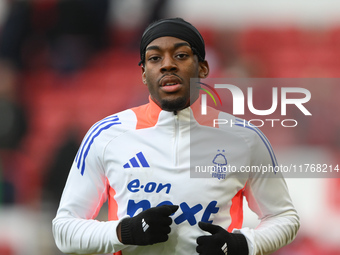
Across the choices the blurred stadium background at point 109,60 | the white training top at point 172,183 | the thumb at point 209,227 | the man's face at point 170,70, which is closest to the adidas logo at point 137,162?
the white training top at point 172,183

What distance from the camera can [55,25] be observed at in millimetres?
6410

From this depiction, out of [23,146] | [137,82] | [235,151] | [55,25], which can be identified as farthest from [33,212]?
[235,151]

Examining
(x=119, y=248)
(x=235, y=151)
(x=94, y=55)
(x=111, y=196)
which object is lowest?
(x=119, y=248)

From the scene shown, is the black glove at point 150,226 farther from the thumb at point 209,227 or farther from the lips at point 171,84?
the lips at point 171,84

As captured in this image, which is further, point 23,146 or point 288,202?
point 23,146

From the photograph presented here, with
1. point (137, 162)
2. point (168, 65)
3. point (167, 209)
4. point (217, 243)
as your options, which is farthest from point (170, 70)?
point (217, 243)

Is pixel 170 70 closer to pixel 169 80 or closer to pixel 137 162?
pixel 169 80

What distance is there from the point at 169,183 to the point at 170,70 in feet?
1.40

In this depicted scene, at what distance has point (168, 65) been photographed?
218cm

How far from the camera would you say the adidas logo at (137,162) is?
2195 millimetres

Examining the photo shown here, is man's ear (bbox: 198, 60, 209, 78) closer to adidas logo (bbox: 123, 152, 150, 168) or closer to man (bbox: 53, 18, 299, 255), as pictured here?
man (bbox: 53, 18, 299, 255)

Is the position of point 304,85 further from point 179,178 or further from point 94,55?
point 179,178

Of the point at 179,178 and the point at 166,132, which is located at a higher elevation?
the point at 166,132

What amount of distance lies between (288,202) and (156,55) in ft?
2.54
